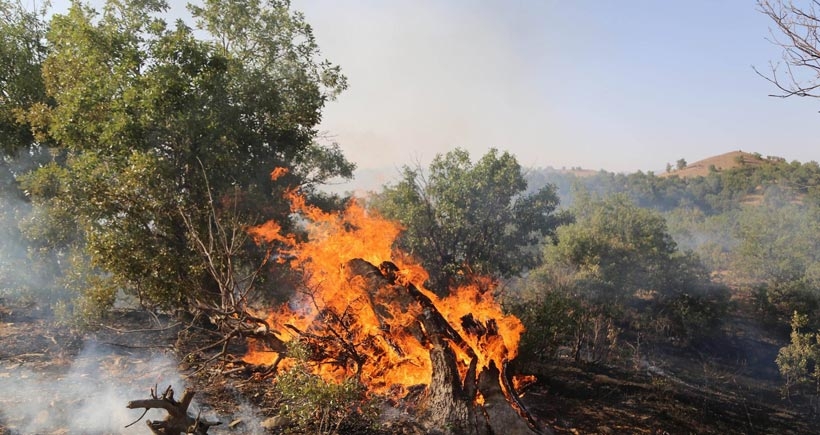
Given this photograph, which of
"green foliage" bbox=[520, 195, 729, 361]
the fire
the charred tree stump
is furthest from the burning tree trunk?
"green foliage" bbox=[520, 195, 729, 361]

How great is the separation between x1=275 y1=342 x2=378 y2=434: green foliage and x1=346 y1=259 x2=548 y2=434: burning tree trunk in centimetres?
160

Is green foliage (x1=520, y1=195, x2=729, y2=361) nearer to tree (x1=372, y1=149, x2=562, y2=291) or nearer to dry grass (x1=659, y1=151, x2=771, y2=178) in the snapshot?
tree (x1=372, y1=149, x2=562, y2=291)

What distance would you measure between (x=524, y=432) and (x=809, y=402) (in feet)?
76.5

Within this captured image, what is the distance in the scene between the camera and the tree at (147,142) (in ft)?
39.2

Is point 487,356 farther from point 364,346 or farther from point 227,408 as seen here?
point 227,408

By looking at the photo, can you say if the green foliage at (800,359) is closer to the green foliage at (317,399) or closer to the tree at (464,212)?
the tree at (464,212)

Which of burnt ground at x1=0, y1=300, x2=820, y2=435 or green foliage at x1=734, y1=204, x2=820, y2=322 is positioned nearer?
burnt ground at x1=0, y1=300, x2=820, y2=435

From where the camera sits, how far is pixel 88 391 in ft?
37.4

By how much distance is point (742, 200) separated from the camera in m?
86.5

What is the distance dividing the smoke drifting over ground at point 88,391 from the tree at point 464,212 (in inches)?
506

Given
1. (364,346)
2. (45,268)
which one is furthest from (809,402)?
(45,268)

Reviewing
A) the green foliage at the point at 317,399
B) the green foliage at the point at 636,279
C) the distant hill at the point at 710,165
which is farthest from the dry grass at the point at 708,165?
the green foliage at the point at 317,399

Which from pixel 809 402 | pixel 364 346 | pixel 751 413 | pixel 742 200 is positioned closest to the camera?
pixel 364 346

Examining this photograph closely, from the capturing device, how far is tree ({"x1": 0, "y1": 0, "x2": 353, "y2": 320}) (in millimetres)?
11938
